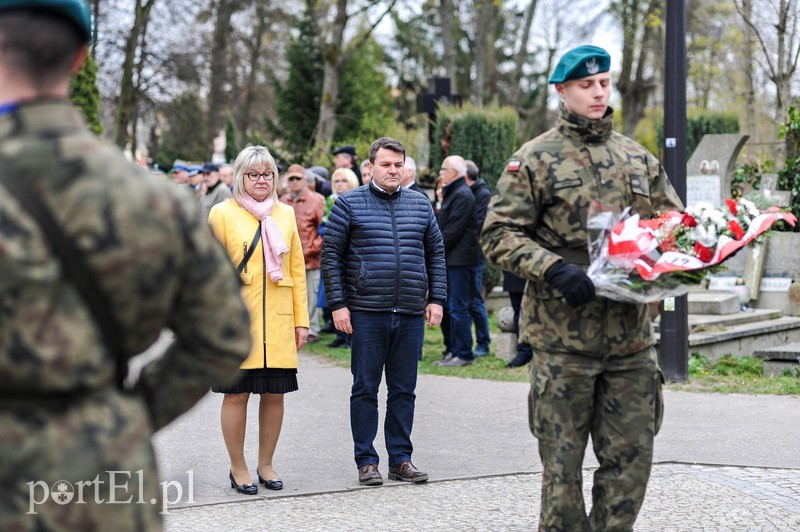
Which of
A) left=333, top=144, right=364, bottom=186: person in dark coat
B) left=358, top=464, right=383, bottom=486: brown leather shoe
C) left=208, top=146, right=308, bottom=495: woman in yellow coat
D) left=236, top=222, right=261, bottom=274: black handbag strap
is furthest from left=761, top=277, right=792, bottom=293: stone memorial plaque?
left=236, top=222, right=261, bottom=274: black handbag strap

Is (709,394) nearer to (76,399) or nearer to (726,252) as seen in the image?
(726,252)

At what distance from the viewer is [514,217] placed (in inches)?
172

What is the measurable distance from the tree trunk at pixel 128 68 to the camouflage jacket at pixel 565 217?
30324mm

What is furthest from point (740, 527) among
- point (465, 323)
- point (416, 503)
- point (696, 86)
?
point (696, 86)

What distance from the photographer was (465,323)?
11.7 metres

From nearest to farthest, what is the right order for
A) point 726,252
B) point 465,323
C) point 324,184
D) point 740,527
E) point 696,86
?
point 726,252 → point 740,527 → point 465,323 → point 324,184 → point 696,86

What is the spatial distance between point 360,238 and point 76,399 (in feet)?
14.8

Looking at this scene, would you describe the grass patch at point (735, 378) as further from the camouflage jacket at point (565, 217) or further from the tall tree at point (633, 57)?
the tall tree at point (633, 57)

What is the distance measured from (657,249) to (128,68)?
31.7 metres

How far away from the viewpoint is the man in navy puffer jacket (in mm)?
6652

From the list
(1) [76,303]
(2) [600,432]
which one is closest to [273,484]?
(2) [600,432]

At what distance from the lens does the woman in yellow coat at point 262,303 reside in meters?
6.46

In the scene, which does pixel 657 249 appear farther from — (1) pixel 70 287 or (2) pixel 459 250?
(2) pixel 459 250

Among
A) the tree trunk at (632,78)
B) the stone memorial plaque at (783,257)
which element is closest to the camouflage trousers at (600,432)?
the stone memorial plaque at (783,257)
